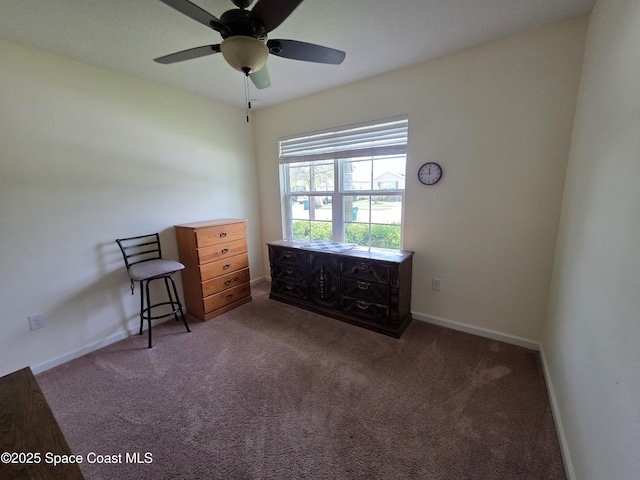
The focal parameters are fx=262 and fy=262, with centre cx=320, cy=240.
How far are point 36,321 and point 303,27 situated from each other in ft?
9.66

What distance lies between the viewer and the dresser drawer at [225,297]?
9.12 feet

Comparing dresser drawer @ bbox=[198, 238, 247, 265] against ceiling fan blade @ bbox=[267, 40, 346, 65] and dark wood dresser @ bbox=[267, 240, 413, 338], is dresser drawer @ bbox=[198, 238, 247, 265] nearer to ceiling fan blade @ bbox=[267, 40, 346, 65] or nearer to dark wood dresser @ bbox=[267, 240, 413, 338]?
dark wood dresser @ bbox=[267, 240, 413, 338]

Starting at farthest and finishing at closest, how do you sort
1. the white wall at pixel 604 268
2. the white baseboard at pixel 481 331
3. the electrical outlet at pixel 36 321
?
the white baseboard at pixel 481 331 < the electrical outlet at pixel 36 321 < the white wall at pixel 604 268

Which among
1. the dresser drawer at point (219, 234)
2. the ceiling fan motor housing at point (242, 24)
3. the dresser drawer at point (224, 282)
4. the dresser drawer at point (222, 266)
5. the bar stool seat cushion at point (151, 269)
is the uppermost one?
the ceiling fan motor housing at point (242, 24)

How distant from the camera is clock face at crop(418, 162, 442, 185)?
2.36 meters

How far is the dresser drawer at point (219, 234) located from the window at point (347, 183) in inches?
30.1

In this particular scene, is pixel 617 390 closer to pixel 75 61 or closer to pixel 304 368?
pixel 304 368

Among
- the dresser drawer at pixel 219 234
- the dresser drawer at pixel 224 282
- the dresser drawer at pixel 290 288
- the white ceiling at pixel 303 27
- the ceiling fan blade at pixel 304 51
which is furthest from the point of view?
the dresser drawer at pixel 290 288

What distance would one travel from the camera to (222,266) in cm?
288

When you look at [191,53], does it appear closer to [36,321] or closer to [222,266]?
[222,266]

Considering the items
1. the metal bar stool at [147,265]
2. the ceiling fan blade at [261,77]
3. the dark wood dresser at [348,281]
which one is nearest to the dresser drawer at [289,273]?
the dark wood dresser at [348,281]

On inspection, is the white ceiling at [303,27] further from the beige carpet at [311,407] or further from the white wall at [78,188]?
the beige carpet at [311,407]

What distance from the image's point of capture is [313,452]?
4.54ft

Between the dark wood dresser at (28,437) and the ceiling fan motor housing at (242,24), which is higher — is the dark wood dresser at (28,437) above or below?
below
